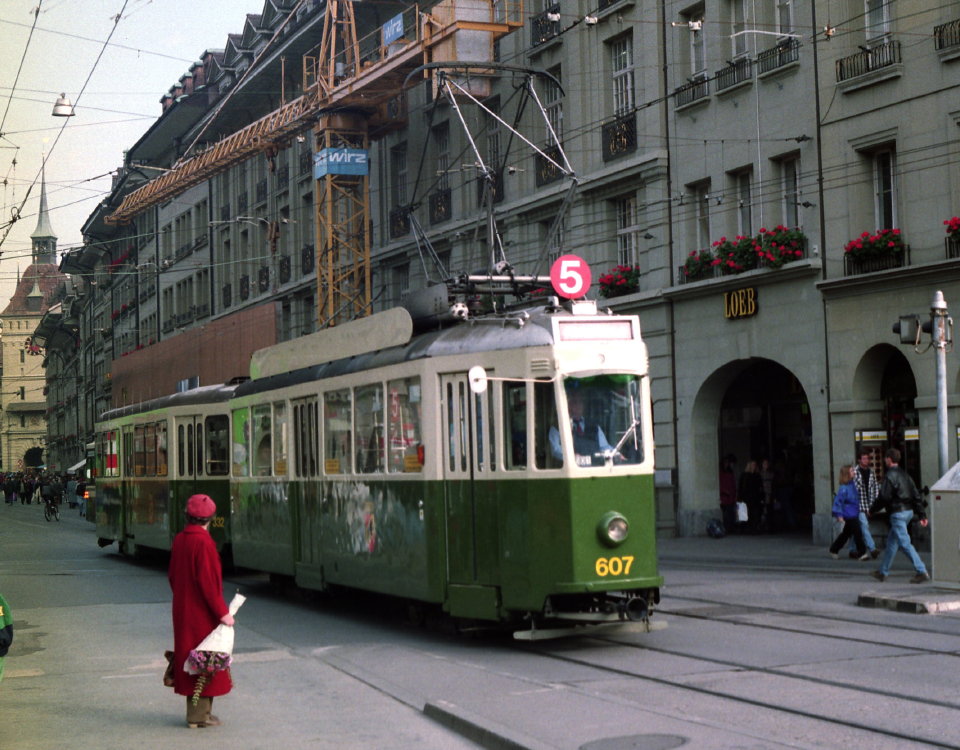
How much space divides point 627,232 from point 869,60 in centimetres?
798

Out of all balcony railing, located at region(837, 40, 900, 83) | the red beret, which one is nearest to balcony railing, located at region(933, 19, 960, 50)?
balcony railing, located at region(837, 40, 900, 83)

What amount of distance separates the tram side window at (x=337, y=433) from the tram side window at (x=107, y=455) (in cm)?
1247

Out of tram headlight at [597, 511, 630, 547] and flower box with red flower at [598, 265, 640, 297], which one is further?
flower box with red flower at [598, 265, 640, 297]

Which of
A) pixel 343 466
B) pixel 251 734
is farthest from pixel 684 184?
pixel 251 734

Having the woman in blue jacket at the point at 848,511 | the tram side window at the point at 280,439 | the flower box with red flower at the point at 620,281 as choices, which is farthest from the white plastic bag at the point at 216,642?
the flower box with red flower at the point at 620,281

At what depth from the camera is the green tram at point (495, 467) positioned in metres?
12.7

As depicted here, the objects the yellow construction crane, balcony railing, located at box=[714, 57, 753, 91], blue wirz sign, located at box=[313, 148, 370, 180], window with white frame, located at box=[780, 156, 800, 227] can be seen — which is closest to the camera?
window with white frame, located at box=[780, 156, 800, 227]

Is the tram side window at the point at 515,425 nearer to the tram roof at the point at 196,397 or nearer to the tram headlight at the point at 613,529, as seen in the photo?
the tram headlight at the point at 613,529

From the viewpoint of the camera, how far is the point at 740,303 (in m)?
29.5

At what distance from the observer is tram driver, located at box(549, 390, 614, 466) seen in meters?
12.7

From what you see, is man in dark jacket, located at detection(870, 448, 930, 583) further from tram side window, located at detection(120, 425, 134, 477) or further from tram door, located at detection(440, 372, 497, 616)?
tram side window, located at detection(120, 425, 134, 477)

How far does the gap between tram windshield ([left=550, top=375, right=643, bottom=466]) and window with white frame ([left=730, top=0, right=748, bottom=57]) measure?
18.1m

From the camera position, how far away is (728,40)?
98.6ft

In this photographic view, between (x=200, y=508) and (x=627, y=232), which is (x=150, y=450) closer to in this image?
(x=627, y=232)
